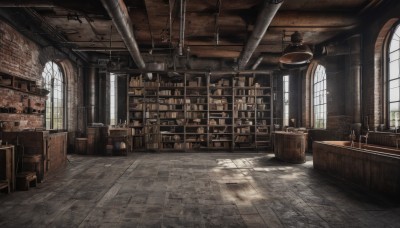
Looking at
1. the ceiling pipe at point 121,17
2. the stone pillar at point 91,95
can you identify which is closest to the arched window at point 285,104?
the ceiling pipe at point 121,17

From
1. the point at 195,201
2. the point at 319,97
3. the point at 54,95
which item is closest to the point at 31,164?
the point at 195,201

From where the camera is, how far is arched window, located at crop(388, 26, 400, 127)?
5.61 m

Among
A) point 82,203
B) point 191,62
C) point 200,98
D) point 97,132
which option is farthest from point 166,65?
point 82,203

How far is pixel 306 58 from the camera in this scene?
5.34m

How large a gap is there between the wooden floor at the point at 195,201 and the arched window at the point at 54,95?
11.4 ft

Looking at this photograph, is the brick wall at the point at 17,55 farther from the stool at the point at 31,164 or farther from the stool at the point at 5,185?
the stool at the point at 5,185

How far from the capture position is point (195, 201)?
3.50 meters

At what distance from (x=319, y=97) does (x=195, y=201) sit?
7.33 metres

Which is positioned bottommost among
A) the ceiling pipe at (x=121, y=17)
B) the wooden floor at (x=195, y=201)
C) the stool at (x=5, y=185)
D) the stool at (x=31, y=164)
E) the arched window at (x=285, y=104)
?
the wooden floor at (x=195, y=201)

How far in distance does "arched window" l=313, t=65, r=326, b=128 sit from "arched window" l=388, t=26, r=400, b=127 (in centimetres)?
270

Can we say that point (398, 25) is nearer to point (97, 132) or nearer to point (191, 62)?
point (191, 62)

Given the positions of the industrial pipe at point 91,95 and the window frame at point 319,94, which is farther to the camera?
the industrial pipe at point 91,95

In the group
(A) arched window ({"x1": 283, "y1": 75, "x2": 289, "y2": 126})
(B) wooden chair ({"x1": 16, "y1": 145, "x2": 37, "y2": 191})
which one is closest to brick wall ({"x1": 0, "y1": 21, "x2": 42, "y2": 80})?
(B) wooden chair ({"x1": 16, "y1": 145, "x2": 37, "y2": 191})

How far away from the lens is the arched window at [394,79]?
5.61 meters
